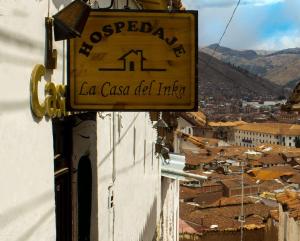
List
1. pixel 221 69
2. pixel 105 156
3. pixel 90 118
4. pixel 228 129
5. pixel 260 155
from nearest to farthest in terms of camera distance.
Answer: pixel 90 118, pixel 105 156, pixel 260 155, pixel 228 129, pixel 221 69

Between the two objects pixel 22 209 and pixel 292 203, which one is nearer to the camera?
pixel 22 209

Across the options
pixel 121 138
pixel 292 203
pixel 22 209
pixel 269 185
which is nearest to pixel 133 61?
pixel 22 209

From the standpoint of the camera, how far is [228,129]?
9969 cm

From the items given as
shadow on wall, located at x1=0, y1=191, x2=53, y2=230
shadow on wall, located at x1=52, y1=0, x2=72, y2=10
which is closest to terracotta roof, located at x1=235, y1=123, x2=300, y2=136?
shadow on wall, located at x1=52, y1=0, x2=72, y2=10

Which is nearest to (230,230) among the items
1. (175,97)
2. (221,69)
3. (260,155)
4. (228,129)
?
(175,97)

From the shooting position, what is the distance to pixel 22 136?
9.01 ft

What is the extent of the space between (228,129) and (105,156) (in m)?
95.9

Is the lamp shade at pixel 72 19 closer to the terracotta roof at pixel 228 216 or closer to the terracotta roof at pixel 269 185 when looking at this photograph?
the terracotta roof at pixel 228 216

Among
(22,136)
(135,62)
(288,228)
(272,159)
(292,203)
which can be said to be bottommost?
(272,159)

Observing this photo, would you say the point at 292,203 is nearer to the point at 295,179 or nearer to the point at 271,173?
the point at 295,179

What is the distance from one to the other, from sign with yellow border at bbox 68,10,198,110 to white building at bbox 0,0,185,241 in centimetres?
25

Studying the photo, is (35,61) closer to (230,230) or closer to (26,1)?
(26,1)

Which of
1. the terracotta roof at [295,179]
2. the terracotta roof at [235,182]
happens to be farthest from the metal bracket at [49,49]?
the terracotta roof at [295,179]

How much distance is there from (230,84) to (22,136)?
174 meters
